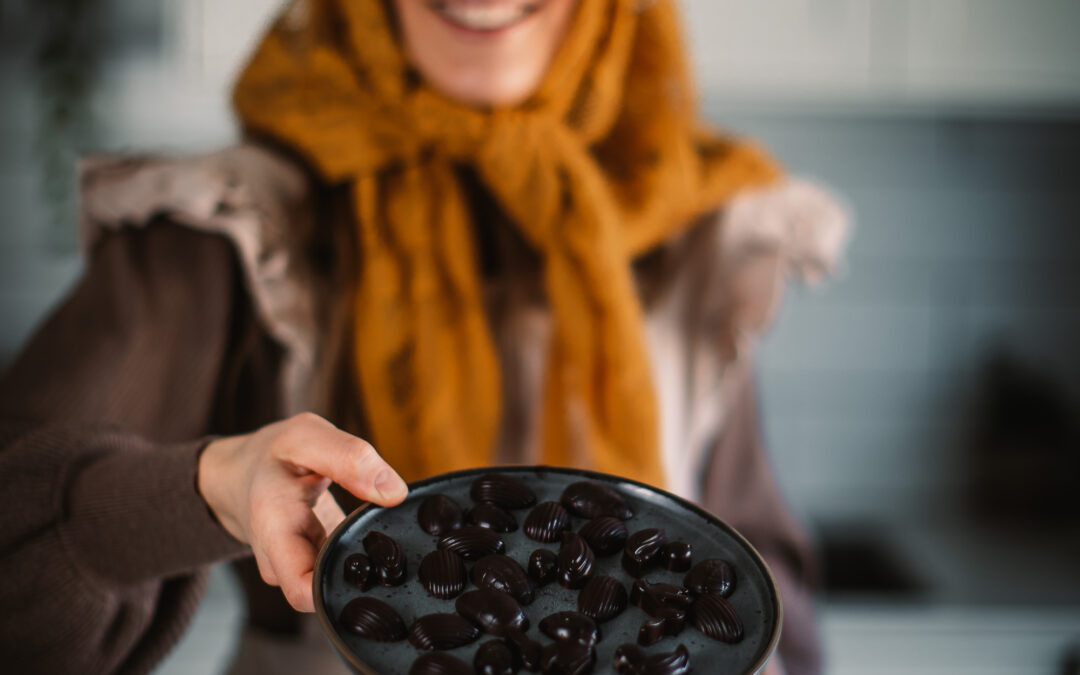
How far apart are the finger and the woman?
0.38 ft

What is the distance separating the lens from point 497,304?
0.70m

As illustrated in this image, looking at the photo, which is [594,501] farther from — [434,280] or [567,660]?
[434,280]

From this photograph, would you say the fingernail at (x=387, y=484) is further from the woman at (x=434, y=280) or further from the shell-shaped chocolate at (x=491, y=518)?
the woman at (x=434, y=280)

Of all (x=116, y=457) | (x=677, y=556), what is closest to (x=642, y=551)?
(x=677, y=556)

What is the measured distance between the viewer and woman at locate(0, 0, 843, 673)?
54cm

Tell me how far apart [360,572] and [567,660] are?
0.09 m

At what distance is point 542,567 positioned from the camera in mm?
331

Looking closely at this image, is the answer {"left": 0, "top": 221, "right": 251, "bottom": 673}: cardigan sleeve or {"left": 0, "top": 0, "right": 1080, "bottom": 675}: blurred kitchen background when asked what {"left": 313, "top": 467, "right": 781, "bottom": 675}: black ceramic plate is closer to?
{"left": 0, "top": 221, "right": 251, "bottom": 673}: cardigan sleeve

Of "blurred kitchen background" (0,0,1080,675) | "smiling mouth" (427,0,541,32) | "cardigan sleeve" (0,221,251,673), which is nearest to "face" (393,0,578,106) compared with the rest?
"smiling mouth" (427,0,541,32)

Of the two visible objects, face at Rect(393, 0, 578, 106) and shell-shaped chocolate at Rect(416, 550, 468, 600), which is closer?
shell-shaped chocolate at Rect(416, 550, 468, 600)

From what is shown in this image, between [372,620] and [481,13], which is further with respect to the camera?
[481,13]

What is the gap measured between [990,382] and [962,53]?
2.02ft

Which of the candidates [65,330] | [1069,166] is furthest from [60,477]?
[1069,166]

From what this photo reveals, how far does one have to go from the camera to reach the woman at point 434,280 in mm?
541
